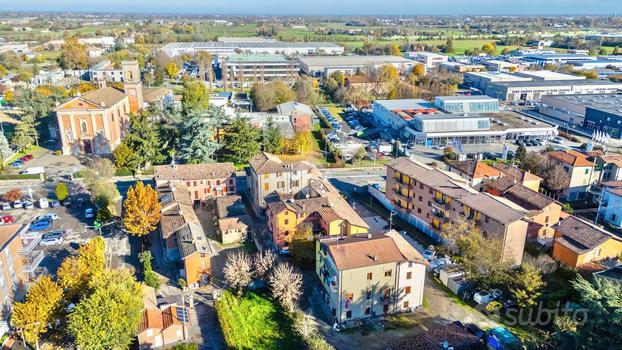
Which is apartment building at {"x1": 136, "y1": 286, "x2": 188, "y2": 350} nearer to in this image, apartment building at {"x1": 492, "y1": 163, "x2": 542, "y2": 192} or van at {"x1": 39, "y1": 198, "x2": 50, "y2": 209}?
van at {"x1": 39, "y1": 198, "x2": 50, "y2": 209}

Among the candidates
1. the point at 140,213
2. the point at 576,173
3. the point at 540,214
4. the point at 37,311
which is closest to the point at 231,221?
the point at 140,213

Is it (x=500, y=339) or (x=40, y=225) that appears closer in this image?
(x=500, y=339)


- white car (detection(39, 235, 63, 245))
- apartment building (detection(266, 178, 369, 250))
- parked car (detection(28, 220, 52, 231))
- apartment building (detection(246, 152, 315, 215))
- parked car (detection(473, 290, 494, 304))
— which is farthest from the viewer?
apartment building (detection(246, 152, 315, 215))

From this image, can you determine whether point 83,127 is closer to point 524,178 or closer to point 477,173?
point 477,173

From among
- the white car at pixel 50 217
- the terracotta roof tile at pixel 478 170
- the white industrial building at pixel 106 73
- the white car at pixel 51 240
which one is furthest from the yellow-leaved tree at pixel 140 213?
the white industrial building at pixel 106 73

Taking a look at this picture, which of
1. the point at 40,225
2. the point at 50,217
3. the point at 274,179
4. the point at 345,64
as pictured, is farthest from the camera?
the point at 345,64

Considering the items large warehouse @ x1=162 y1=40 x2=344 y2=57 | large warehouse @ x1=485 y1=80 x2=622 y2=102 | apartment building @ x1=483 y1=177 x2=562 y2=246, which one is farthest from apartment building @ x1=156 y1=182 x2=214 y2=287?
large warehouse @ x1=162 y1=40 x2=344 y2=57
